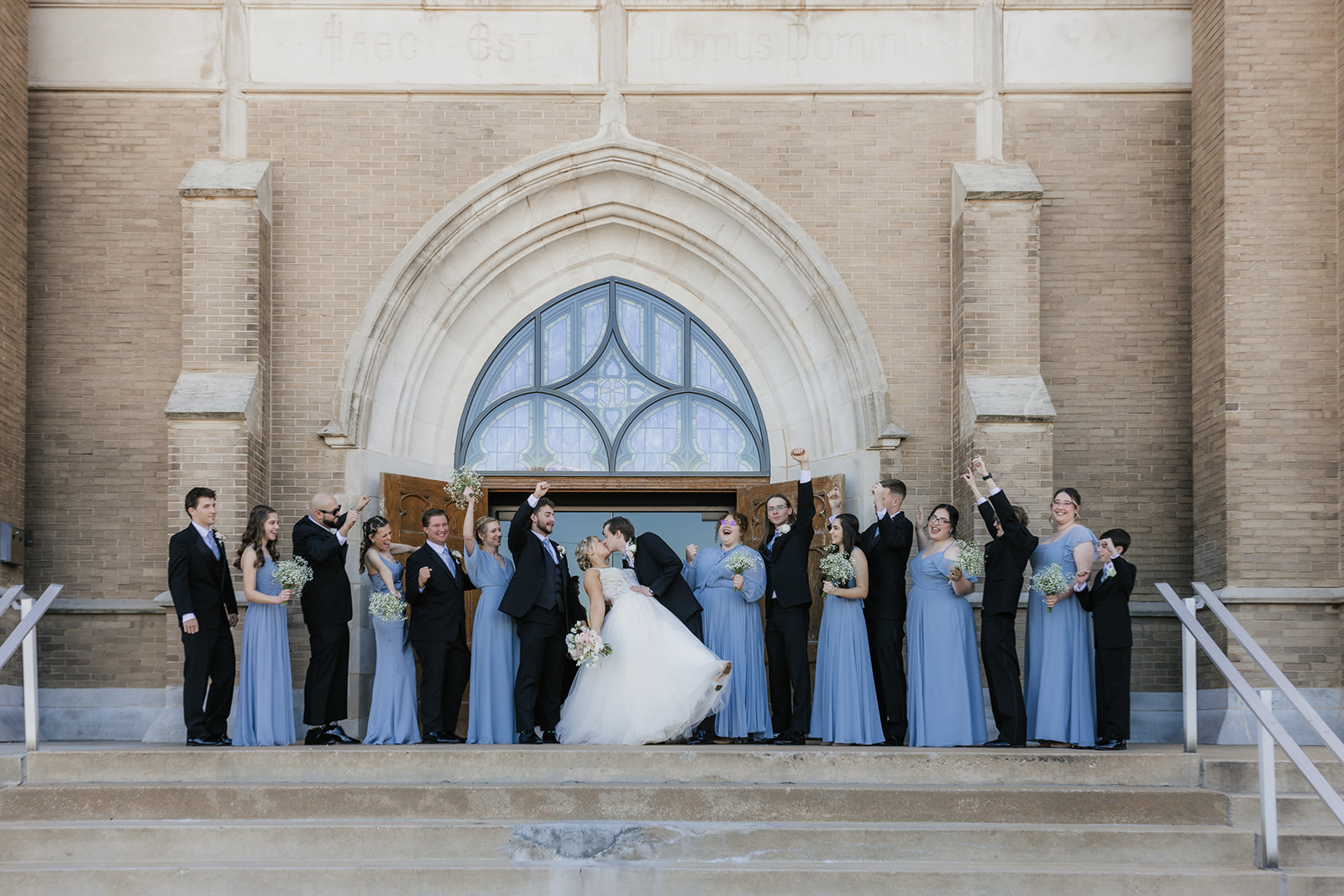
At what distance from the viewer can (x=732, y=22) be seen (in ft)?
42.1

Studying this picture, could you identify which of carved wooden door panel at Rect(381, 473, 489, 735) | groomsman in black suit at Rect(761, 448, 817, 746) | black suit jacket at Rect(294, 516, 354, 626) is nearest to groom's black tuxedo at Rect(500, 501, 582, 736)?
black suit jacket at Rect(294, 516, 354, 626)

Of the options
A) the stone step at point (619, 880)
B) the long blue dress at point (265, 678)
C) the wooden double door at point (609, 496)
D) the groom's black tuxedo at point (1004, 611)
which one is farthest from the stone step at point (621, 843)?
the wooden double door at point (609, 496)

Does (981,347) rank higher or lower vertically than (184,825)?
higher

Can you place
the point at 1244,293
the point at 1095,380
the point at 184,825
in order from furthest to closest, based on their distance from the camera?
the point at 1095,380 < the point at 1244,293 < the point at 184,825

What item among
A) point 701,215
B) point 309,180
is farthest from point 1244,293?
point 309,180

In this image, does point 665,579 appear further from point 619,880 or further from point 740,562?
point 619,880

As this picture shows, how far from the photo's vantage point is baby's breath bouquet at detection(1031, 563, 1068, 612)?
32.2ft

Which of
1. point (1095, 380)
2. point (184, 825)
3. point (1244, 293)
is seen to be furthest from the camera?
point (1095, 380)

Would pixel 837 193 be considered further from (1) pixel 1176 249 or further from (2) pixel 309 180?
(2) pixel 309 180

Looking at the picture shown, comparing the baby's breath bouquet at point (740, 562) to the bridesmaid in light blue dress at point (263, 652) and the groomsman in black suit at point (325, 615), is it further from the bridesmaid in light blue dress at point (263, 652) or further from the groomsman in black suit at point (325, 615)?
the bridesmaid in light blue dress at point (263, 652)

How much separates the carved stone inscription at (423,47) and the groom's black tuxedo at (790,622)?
16.6 ft

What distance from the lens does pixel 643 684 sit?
975 cm

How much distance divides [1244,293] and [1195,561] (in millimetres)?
2427

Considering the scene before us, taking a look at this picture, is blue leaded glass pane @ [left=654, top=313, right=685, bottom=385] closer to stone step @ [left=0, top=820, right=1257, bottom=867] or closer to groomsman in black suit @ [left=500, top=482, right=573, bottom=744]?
groomsman in black suit @ [left=500, top=482, right=573, bottom=744]
